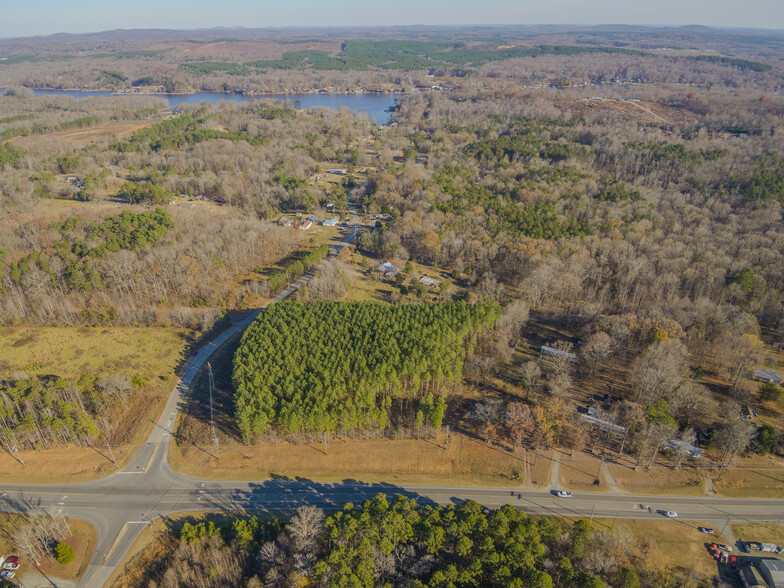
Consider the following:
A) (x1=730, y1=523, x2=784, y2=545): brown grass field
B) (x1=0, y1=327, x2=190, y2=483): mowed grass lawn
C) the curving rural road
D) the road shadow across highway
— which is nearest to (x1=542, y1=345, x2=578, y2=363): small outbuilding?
the curving rural road


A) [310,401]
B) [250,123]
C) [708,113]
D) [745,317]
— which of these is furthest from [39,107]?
[708,113]

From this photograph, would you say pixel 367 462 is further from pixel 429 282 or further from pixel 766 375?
pixel 766 375

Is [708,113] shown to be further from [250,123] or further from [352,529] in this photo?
[352,529]

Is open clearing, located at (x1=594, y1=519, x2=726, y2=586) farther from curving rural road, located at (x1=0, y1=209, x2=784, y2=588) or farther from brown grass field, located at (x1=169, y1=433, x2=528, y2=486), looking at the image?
brown grass field, located at (x1=169, y1=433, x2=528, y2=486)

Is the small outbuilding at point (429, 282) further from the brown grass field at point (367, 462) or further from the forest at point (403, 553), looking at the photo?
the forest at point (403, 553)

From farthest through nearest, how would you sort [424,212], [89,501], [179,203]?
[179,203] → [424,212] → [89,501]
